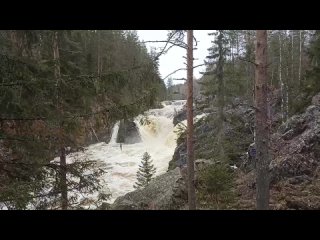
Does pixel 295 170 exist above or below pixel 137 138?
below

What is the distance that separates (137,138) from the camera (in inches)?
1398

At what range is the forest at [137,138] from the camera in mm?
7109

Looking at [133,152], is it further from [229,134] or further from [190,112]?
[190,112]

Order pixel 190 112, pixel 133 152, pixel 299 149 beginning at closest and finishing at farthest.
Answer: pixel 190 112 < pixel 299 149 < pixel 133 152

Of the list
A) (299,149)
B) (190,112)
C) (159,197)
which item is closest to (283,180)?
(299,149)

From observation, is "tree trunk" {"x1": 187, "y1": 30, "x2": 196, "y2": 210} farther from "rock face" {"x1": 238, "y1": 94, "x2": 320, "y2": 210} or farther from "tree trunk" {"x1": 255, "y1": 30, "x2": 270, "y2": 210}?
"tree trunk" {"x1": 255, "y1": 30, "x2": 270, "y2": 210}

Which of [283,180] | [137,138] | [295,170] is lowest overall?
[283,180]

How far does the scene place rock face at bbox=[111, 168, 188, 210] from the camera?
46.1ft

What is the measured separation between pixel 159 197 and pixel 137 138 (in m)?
20.8

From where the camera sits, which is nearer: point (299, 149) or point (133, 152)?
point (299, 149)

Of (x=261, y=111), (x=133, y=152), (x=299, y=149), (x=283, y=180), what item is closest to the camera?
(x=261, y=111)

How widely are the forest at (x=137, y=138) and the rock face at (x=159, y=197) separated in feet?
0.16
